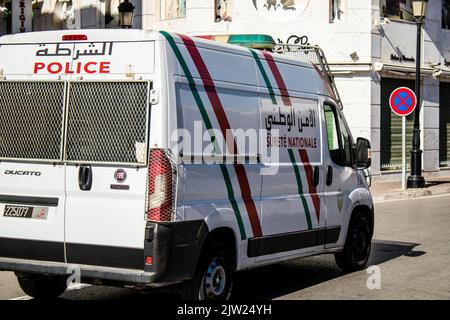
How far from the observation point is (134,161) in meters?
7.20

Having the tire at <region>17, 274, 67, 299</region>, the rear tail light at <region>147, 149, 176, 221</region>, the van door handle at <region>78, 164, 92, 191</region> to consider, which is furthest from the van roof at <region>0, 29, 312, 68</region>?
the tire at <region>17, 274, 67, 299</region>

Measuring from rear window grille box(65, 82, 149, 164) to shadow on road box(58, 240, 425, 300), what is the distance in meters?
1.87

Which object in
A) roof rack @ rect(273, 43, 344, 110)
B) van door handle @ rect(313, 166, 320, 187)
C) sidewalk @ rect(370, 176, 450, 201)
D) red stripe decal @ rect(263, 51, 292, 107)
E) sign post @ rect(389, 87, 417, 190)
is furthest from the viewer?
sign post @ rect(389, 87, 417, 190)

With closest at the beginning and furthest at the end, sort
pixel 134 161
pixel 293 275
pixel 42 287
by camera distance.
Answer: pixel 134 161, pixel 42 287, pixel 293 275

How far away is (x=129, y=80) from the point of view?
7.28 m

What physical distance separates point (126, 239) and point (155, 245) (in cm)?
28

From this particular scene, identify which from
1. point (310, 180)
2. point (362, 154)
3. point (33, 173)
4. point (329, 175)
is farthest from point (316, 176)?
point (33, 173)

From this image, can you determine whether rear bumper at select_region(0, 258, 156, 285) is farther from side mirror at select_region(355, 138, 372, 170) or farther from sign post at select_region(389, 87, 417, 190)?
sign post at select_region(389, 87, 417, 190)

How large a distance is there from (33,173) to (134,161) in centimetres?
99

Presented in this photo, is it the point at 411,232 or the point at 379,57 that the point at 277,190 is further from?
the point at 379,57

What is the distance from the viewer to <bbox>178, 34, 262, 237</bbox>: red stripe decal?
7.61 meters

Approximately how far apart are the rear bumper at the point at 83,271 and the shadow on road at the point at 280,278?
1.23 m

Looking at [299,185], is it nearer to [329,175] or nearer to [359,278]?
[329,175]

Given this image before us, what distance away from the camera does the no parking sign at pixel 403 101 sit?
22.8 metres
